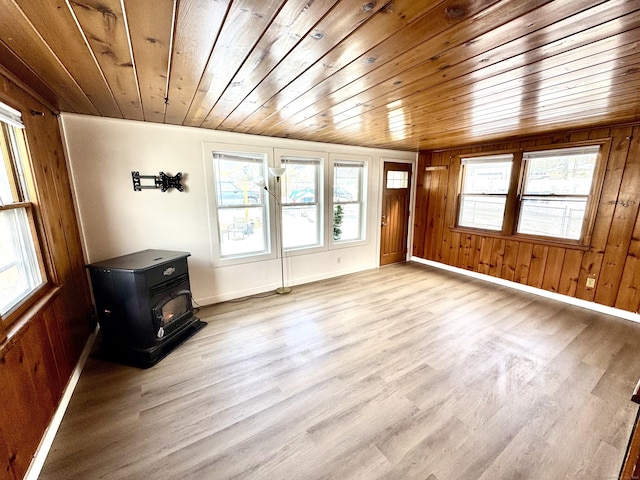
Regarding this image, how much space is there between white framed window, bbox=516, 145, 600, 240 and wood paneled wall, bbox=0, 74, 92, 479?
5.31 m

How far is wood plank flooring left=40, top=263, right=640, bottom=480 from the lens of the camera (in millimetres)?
1454

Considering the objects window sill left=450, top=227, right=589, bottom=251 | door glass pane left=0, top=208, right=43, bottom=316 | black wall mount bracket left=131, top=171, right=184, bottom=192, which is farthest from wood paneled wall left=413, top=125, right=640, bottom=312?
door glass pane left=0, top=208, right=43, bottom=316

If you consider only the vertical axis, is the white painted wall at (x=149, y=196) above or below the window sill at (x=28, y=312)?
above

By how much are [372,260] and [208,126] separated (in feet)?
11.7

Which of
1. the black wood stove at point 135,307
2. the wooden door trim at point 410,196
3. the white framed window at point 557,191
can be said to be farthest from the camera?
the wooden door trim at point 410,196

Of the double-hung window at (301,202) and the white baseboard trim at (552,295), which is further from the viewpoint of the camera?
the double-hung window at (301,202)

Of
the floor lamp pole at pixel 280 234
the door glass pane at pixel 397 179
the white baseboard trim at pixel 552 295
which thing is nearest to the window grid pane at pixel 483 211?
the white baseboard trim at pixel 552 295

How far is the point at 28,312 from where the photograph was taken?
1518mm

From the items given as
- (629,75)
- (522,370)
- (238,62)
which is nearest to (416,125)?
(629,75)

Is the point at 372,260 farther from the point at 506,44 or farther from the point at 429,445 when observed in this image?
the point at 506,44

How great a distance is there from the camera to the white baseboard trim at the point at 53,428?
1361 millimetres

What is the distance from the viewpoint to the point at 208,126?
2986 mm

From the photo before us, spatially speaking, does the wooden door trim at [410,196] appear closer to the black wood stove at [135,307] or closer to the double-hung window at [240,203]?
the double-hung window at [240,203]

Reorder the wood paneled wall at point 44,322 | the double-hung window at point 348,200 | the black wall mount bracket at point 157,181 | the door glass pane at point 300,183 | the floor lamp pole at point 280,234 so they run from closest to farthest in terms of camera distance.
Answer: the wood paneled wall at point 44,322 < the black wall mount bracket at point 157,181 < the floor lamp pole at point 280,234 < the door glass pane at point 300,183 < the double-hung window at point 348,200
